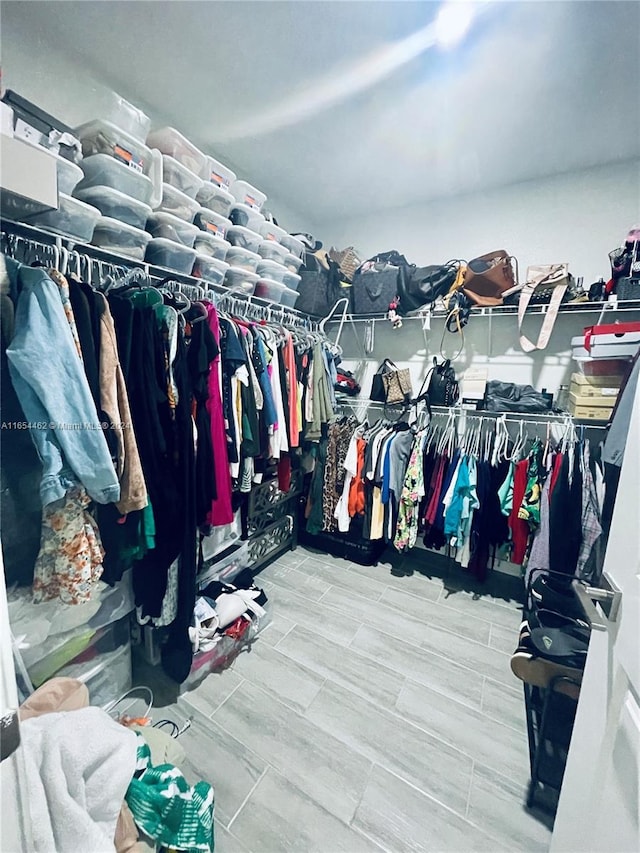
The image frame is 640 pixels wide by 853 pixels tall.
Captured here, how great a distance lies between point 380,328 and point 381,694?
2.54 metres

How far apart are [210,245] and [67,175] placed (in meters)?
0.66

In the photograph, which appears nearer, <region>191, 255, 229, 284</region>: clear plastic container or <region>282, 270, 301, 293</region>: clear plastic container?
<region>191, 255, 229, 284</region>: clear plastic container

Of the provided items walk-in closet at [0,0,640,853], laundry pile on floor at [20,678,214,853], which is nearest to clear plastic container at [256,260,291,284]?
walk-in closet at [0,0,640,853]

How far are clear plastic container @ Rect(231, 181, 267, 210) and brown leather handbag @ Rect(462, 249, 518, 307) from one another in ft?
4.86

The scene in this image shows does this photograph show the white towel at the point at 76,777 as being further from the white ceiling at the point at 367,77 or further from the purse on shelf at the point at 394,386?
the white ceiling at the point at 367,77

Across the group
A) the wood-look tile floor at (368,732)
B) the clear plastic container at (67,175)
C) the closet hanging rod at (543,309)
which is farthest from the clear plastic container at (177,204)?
the wood-look tile floor at (368,732)

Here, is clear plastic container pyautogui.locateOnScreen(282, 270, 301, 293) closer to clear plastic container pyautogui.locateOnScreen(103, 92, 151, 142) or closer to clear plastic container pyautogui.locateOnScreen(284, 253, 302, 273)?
clear plastic container pyautogui.locateOnScreen(284, 253, 302, 273)

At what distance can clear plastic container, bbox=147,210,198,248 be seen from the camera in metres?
1.47

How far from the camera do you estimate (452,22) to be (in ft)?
4.17

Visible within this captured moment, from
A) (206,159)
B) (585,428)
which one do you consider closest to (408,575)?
(585,428)

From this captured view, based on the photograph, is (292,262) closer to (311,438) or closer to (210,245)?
(210,245)

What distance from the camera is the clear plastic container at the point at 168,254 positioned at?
4.88 feet

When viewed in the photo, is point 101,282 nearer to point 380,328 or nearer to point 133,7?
point 133,7

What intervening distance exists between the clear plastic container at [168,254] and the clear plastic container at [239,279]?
336mm
